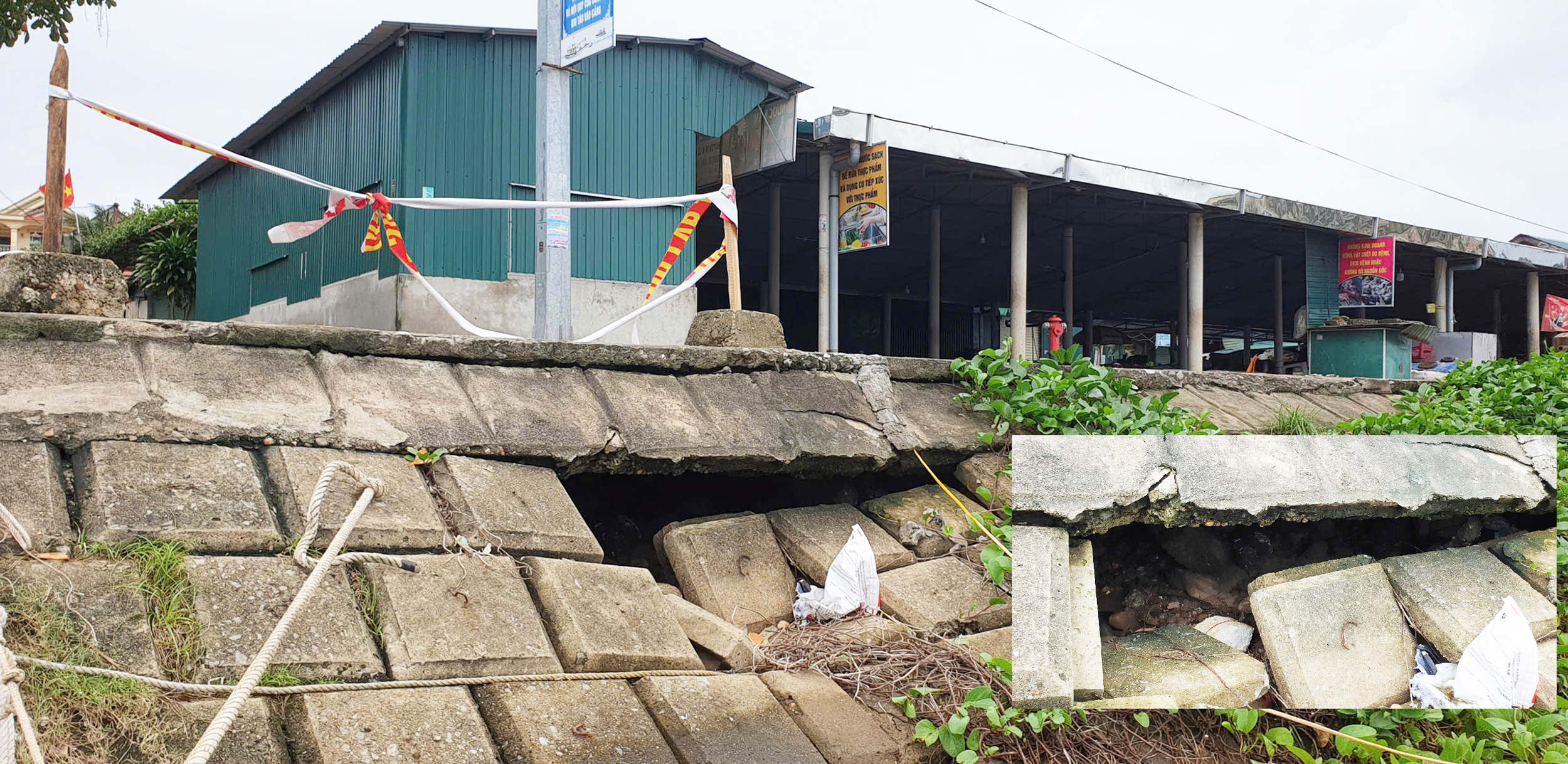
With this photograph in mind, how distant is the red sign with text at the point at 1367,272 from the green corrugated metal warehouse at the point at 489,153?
8548mm

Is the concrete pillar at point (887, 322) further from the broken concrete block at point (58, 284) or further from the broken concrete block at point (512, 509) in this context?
the broken concrete block at point (58, 284)

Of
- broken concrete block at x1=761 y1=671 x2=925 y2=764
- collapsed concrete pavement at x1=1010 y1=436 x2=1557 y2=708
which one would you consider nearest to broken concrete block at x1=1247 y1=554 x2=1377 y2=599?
collapsed concrete pavement at x1=1010 y1=436 x2=1557 y2=708

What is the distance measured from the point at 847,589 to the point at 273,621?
1704mm

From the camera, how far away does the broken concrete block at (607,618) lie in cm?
247

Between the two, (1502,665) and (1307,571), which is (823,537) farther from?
(1502,665)

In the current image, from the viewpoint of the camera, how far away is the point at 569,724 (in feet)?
7.16

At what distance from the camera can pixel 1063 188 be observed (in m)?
10.9

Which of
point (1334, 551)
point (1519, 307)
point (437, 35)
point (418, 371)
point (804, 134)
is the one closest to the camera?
point (1334, 551)

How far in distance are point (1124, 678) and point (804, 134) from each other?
695 cm

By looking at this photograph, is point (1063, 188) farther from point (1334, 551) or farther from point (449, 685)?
point (449, 685)

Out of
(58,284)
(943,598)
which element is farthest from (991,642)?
(58,284)

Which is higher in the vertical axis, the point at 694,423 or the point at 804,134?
the point at 804,134

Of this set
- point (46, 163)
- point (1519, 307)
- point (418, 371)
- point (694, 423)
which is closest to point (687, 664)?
point (694, 423)

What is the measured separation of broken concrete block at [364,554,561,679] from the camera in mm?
2250
